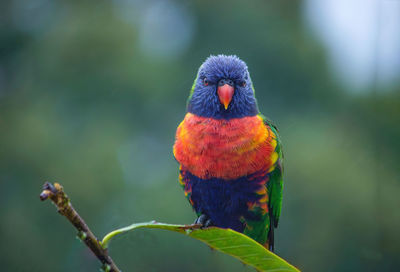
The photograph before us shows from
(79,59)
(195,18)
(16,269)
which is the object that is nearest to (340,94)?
(195,18)

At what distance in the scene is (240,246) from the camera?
0.95 m

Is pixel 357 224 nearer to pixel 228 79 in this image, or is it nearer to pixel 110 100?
pixel 228 79

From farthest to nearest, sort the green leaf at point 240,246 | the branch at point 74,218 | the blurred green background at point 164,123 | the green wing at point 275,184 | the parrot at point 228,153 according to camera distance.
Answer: the blurred green background at point 164,123
the green wing at point 275,184
the parrot at point 228,153
the green leaf at point 240,246
the branch at point 74,218

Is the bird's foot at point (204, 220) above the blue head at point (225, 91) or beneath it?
beneath

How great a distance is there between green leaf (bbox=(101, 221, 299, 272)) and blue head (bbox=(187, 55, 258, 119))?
2.19 ft

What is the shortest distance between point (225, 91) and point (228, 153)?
28 cm

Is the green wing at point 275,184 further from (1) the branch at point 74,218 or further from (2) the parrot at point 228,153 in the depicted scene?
(1) the branch at point 74,218

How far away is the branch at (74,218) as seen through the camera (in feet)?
1.96

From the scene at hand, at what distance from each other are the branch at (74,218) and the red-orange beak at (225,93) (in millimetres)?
899

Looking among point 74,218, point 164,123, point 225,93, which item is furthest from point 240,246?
point 164,123

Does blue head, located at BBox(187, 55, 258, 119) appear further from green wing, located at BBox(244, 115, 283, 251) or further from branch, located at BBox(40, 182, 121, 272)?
branch, located at BBox(40, 182, 121, 272)

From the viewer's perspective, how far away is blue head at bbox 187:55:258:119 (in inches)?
61.2

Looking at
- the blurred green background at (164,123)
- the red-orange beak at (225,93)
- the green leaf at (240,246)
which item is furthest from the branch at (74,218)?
the blurred green background at (164,123)

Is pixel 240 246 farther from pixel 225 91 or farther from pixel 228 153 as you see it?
pixel 225 91
